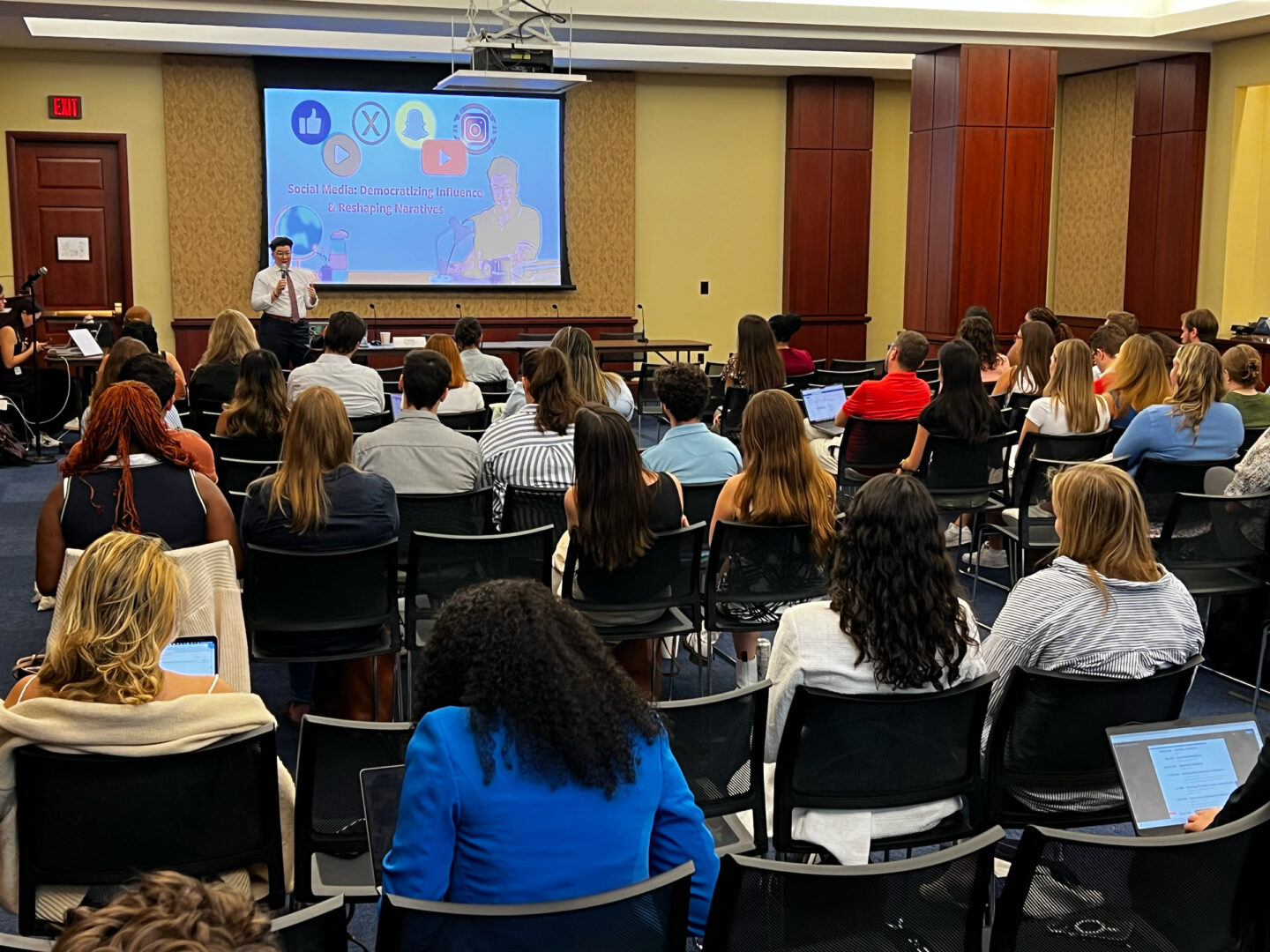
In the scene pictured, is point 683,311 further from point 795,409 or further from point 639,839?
point 639,839

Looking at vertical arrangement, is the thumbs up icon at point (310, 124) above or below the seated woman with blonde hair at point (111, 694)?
above

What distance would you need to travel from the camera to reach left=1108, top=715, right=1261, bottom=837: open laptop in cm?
243

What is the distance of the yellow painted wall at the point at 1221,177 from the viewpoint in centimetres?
1147

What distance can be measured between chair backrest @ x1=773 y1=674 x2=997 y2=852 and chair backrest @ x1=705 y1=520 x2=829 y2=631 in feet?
4.90

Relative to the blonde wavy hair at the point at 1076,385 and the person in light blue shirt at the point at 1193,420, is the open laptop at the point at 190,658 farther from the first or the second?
the blonde wavy hair at the point at 1076,385

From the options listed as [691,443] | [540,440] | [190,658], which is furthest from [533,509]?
[190,658]

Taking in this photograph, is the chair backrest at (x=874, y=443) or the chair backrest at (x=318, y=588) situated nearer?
the chair backrest at (x=318, y=588)

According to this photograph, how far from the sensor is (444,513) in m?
4.48

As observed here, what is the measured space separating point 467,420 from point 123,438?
253cm

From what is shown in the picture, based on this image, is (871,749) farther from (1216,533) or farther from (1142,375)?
(1142,375)

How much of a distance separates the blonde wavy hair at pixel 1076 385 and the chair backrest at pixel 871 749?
3.63 m

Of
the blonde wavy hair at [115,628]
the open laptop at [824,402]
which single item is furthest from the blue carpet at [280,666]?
the blonde wavy hair at [115,628]

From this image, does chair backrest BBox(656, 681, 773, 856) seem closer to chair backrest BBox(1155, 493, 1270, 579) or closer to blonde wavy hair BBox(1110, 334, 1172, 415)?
chair backrest BBox(1155, 493, 1270, 579)

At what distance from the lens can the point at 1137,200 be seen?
12539mm
